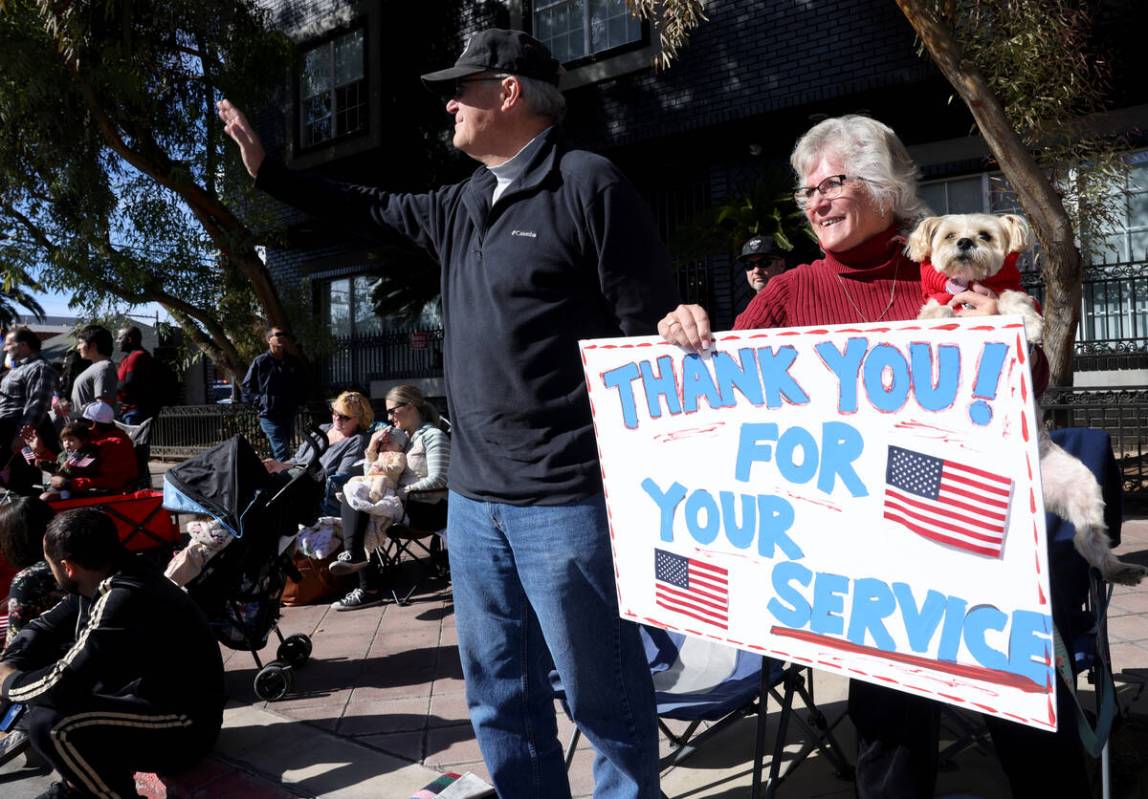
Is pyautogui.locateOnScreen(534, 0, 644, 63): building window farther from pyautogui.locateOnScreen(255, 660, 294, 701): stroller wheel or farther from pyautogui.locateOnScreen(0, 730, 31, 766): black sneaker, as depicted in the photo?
pyautogui.locateOnScreen(0, 730, 31, 766): black sneaker

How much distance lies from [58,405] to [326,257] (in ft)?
33.2

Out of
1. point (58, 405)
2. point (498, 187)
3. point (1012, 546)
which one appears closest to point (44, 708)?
point (498, 187)

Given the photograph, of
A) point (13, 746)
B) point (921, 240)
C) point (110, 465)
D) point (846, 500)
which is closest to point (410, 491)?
point (110, 465)

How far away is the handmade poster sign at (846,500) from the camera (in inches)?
67.4

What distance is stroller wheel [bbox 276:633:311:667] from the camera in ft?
15.8

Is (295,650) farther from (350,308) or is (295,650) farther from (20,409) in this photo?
(350,308)

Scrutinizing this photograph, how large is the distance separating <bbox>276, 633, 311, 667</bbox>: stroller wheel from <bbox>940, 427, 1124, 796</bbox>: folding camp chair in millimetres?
3730

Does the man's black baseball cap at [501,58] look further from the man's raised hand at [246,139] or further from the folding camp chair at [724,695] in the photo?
the folding camp chair at [724,695]

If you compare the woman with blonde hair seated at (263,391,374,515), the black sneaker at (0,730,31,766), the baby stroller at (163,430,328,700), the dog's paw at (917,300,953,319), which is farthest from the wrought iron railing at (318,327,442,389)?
the dog's paw at (917,300,953,319)

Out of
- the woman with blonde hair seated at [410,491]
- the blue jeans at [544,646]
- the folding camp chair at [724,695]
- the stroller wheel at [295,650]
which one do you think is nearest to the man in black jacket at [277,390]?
the woman with blonde hair seated at [410,491]

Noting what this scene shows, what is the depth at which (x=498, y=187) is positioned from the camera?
8.15 feet

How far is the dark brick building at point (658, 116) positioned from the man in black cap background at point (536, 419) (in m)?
6.31

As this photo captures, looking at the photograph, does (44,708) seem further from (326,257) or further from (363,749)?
(326,257)

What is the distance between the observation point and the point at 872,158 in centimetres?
228
